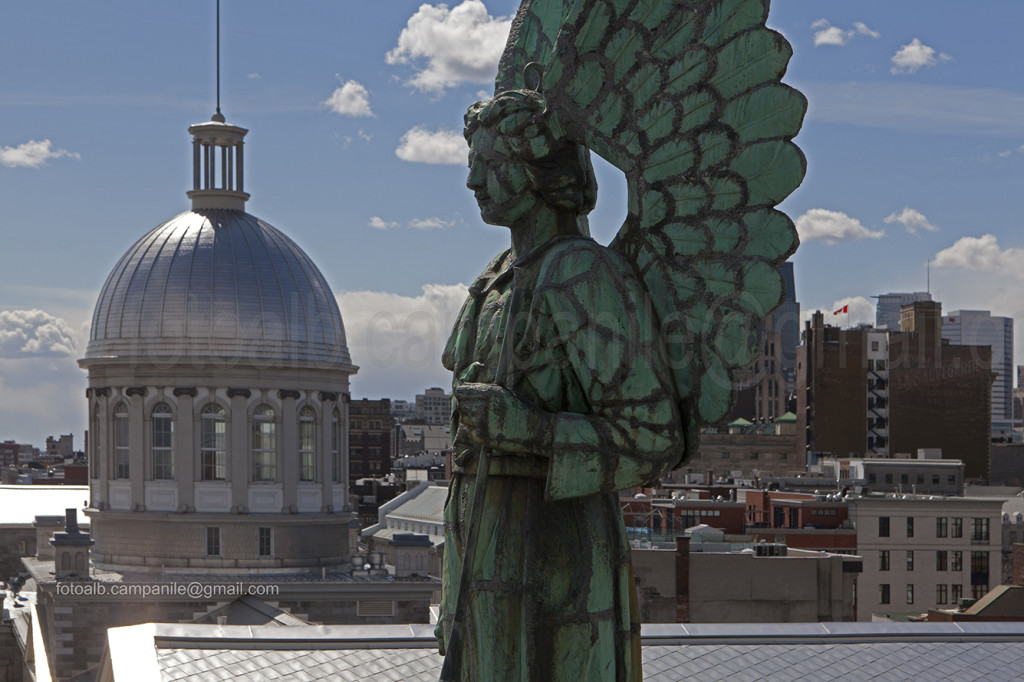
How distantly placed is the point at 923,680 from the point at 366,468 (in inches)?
4832

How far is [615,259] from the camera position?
28.4 feet

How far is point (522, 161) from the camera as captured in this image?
29.1 feet

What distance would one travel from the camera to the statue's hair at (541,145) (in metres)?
8.77

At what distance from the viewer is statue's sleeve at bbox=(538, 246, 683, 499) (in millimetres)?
8305

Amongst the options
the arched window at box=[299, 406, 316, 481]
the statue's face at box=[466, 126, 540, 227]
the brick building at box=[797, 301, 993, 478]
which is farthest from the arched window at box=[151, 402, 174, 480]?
the brick building at box=[797, 301, 993, 478]

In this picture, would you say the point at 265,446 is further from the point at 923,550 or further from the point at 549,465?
the point at 549,465

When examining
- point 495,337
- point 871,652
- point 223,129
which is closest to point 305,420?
point 223,129

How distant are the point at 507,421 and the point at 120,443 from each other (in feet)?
185

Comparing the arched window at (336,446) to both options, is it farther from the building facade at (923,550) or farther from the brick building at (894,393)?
the brick building at (894,393)

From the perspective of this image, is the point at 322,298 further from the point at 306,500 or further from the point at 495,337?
the point at 495,337

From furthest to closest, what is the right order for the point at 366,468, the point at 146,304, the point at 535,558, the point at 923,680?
A: the point at 366,468
the point at 146,304
the point at 923,680
the point at 535,558

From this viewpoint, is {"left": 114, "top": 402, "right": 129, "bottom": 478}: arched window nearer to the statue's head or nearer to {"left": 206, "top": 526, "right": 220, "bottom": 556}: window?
{"left": 206, "top": 526, "right": 220, "bottom": 556}: window

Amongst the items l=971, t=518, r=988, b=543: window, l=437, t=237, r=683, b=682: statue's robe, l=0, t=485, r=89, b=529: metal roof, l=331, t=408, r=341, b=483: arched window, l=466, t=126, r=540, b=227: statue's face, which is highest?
l=466, t=126, r=540, b=227: statue's face

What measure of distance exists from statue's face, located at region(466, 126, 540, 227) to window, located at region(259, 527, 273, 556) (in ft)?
181
